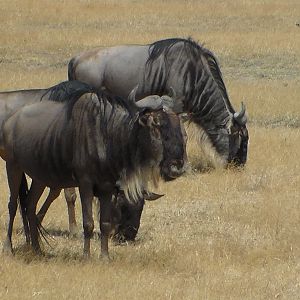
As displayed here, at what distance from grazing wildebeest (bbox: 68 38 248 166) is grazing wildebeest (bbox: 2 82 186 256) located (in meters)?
4.91

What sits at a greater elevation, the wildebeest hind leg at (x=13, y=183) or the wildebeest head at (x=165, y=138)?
the wildebeest head at (x=165, y=138)

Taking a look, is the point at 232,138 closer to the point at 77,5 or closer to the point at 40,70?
the point at 40,70

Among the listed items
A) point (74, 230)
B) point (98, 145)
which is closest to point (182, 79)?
point (74, 230)

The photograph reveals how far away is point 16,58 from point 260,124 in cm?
1121

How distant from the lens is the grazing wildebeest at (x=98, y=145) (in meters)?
8.59

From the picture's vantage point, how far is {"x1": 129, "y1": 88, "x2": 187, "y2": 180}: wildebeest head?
848cm

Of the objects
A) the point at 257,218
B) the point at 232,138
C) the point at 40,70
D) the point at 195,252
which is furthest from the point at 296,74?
the point at 195,252

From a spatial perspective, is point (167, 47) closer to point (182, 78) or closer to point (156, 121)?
point (182, 78)

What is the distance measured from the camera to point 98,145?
888cm

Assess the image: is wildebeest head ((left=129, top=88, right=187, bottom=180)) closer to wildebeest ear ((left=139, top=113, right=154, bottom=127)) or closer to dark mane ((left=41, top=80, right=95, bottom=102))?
wildebeest ear ((left=139, top=113, right=154, bottom=127))

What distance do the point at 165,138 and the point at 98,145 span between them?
2.38ft

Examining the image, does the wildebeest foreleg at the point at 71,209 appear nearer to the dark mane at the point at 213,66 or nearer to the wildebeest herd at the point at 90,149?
the wildebeest herd at the point at 90,149

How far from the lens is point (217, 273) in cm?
877

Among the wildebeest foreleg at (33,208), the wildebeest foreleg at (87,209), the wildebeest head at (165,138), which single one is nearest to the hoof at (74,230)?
the wildebeest foreleg at (33,208)
